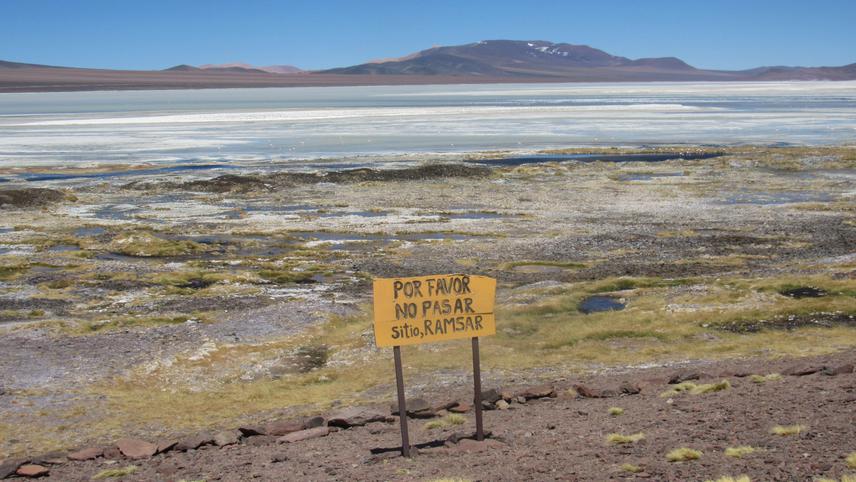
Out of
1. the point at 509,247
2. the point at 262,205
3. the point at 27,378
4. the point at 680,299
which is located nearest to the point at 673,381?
the point at 680,299

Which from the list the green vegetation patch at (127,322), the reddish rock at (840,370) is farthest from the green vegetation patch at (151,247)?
the reddish rock at (840,370)

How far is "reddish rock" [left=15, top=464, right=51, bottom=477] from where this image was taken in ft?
32.4

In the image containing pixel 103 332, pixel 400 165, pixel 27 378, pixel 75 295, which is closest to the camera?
pixel 27 378

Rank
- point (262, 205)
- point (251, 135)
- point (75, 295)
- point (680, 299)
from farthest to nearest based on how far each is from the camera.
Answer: point (251, 135), point (262, 205), point (75, 295), point (680, 299)

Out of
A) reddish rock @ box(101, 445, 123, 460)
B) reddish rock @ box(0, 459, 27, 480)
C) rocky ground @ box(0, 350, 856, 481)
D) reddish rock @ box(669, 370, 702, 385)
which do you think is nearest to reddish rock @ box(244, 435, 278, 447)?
rocky ground @ box(0, 350, 856, 481)

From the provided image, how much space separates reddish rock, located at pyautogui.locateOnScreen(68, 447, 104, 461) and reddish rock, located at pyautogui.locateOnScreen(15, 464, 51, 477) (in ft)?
1.36

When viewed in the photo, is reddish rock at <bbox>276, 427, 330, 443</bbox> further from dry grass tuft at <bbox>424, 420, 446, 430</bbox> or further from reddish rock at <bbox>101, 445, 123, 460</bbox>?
reddish rock at <bbox>101, 445, 123, 460</bbox>

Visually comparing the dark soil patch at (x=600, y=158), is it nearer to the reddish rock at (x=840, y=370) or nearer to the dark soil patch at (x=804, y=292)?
the dark soil patch at (x=804, y=292)

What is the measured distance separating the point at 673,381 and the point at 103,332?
32.3 feet

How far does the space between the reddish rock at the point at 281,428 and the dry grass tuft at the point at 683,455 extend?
4669 mm

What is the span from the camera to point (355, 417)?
11.3 metres

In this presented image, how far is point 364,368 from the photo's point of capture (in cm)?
1451

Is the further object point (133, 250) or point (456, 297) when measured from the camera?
point (133, 250)

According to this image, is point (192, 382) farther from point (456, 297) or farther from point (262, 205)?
point (262, 205)
